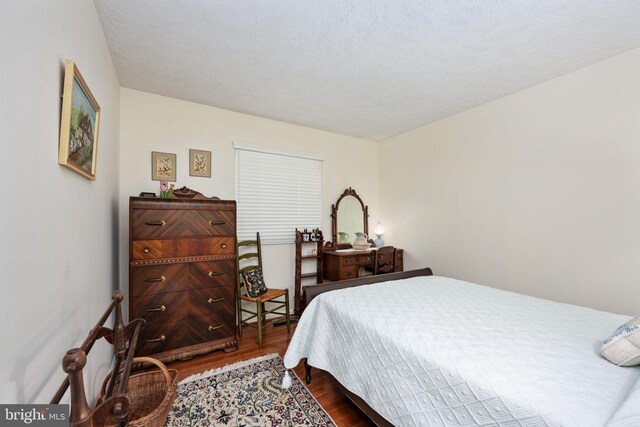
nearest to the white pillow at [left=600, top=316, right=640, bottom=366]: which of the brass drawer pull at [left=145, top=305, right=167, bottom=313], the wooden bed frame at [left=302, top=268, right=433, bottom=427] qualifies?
the wooden bed frame at [left=302, top=268, right=433, bottom=427]

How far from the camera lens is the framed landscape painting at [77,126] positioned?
1086 millimetres

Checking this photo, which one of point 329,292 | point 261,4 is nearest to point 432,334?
point 329,292

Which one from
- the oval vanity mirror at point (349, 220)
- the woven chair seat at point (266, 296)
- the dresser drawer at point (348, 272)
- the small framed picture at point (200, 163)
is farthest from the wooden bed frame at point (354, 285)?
the small framed picture at point (200, 163)

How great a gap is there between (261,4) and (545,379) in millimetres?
2329

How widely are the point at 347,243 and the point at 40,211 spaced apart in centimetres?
343

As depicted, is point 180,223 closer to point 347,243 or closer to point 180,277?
point 180,277

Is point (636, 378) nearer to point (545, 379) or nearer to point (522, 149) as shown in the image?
point (545, 379)

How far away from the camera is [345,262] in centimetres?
352

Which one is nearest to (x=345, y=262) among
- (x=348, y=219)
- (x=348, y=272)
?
(x=348, y=272)

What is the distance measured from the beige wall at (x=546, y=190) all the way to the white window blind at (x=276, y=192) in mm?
1569

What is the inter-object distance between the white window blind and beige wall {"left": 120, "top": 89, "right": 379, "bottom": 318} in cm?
10

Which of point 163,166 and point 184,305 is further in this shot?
point 163,166

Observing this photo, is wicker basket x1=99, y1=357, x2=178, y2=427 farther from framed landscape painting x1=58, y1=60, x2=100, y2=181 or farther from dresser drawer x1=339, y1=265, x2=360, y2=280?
dresser drawer x1=339, y1=265, x2=360, y2=280

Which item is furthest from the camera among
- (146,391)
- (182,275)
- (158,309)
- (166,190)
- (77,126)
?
(166,190)
